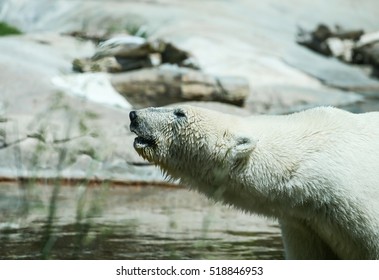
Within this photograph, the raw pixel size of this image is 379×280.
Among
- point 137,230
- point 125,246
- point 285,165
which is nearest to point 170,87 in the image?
point 137,230

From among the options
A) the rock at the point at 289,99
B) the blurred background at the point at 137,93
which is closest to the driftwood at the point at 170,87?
the blurred background at the point at 137,93

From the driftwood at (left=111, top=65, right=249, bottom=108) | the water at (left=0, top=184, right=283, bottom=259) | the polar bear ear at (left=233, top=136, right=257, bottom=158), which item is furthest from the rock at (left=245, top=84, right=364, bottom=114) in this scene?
the polar bear ear at (left=233, top=136, right=257, bottom=158)

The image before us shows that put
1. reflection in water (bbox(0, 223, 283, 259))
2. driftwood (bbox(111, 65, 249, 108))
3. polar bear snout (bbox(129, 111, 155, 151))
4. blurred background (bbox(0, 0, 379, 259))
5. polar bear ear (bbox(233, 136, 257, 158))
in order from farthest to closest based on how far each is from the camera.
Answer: driftwood (bbox(111, 65, 249, 108)) < reflection in water (bbox(0, 223, 283, 259)) < blurred background (bbox(0, 0, 379, 259)) < polar bear snout (bbox(129, 111, 155, 151)) < polar bear ear (bbox(233, 136, 257, 158))

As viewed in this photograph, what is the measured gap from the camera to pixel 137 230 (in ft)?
17.5

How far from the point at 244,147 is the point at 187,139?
0.27 metres

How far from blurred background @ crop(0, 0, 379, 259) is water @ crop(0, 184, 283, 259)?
0.01 m

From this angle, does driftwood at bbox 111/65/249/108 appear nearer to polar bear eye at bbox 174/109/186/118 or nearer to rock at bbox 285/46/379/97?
rock at bbox 285/46/379/97

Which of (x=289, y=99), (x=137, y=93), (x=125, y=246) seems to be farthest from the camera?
(x=289, y=99)

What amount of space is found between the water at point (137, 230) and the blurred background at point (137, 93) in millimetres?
13

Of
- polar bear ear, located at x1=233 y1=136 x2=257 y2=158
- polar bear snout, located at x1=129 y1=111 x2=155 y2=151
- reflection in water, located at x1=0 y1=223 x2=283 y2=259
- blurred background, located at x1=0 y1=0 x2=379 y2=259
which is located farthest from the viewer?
reflection in water, located at x1=0 y1=223 x2=283 y2=259

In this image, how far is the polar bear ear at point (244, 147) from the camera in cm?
352

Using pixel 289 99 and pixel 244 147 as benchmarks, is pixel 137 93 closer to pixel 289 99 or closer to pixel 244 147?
pixel 289 99

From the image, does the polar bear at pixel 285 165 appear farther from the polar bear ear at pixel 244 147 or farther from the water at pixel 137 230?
the water at pixel 137 230

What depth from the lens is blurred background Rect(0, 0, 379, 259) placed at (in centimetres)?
437
